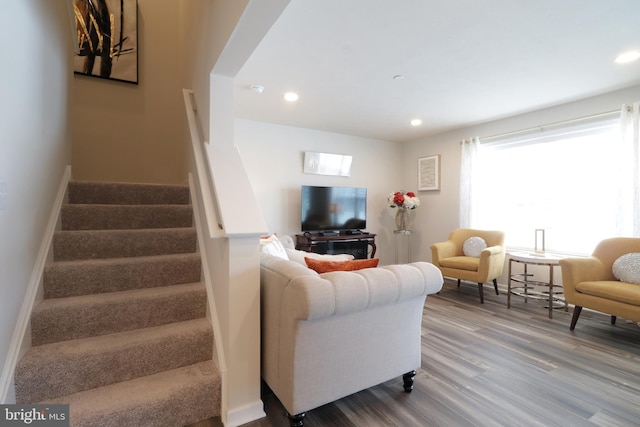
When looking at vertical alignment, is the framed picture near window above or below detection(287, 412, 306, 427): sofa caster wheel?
above

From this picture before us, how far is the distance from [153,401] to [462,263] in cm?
360

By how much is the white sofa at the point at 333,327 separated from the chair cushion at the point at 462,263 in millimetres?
2306

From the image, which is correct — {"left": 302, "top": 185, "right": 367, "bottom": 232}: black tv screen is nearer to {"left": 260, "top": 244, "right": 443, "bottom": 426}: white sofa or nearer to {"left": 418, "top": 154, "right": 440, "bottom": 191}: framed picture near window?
{"left": 418, "top": 154, "right": 440, "bottom": 191}: framed picture near window

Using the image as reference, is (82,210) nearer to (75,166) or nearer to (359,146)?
(75,166)

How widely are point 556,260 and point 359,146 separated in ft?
10.9

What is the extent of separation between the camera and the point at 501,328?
116 inches

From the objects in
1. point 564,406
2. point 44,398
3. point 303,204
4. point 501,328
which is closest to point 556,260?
point 501,328

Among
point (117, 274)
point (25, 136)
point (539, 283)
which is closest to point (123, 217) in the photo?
point (117, 274)

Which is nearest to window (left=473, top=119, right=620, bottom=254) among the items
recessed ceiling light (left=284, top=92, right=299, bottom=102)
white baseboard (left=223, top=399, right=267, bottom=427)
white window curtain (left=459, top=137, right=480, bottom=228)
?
white window curtain (left=459, top=137, right=480, bottom=228)

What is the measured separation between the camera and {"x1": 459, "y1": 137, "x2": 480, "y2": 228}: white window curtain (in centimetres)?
455

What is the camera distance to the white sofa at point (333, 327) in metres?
1.46

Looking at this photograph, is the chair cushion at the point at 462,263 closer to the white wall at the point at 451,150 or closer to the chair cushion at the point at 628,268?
the white wall at the point at 451,150

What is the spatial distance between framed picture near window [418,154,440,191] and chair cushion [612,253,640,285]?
2.60 meters

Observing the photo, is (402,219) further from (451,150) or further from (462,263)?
(462,263)
